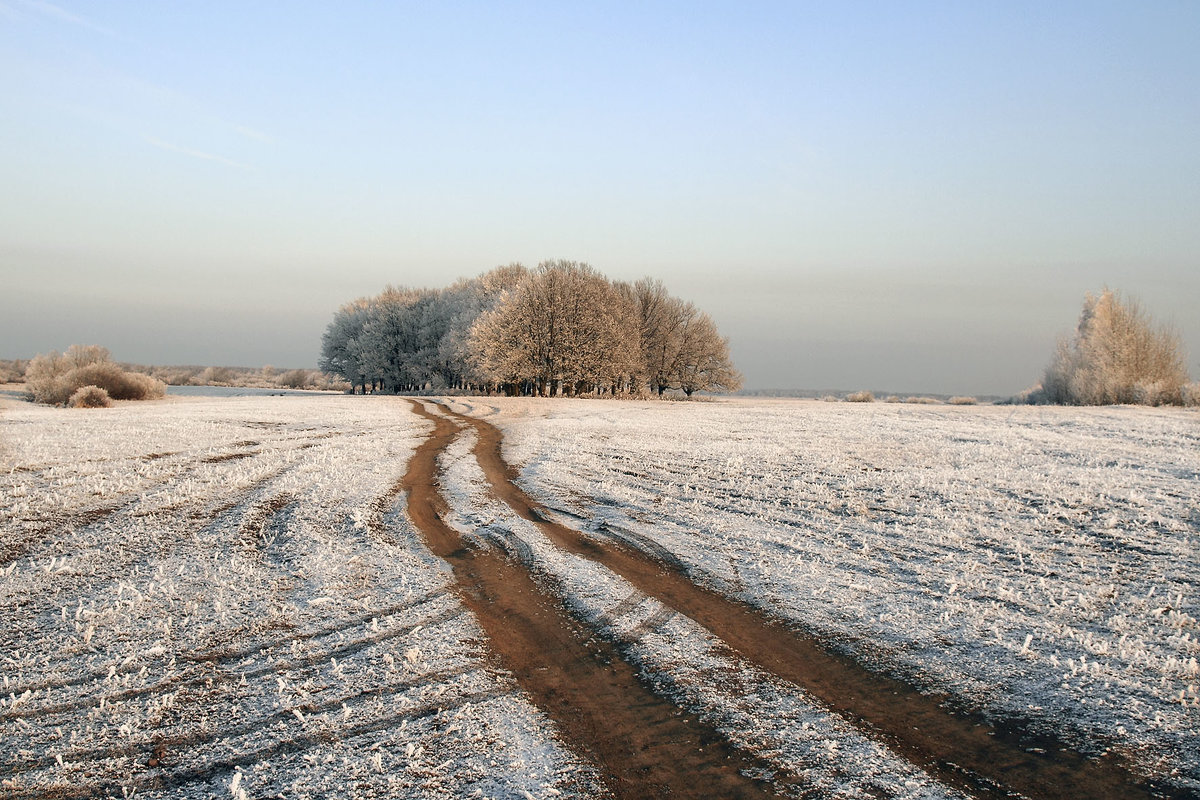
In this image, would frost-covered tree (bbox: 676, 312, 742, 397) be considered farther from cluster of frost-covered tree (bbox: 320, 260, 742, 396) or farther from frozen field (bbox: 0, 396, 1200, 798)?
frozen field (bbox: 0, 396, 1200, 798)

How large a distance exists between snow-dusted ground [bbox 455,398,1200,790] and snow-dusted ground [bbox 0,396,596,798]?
198cm

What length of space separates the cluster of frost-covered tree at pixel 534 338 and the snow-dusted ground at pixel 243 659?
40.8 metres

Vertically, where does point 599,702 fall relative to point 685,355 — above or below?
below

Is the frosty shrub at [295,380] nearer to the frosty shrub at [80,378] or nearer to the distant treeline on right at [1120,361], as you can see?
the frosty shrub at [80,378]

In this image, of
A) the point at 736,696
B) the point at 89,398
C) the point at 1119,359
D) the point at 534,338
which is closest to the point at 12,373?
the point at 89,398

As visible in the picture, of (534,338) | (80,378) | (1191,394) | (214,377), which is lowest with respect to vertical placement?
(80,378)

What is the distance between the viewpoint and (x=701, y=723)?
4359 mm

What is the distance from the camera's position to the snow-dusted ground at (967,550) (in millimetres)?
4980

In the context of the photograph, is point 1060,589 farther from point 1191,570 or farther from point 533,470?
point 533,470

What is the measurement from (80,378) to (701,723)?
48.2 meters

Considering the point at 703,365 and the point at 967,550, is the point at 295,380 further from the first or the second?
the point at 967,550

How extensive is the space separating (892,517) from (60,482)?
47.4ft

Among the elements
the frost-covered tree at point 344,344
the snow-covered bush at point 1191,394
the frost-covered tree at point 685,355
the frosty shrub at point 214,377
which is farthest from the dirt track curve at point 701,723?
the frosty shrub at point 214,377

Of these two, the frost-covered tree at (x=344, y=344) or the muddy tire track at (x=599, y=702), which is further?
the frost-covered tree at (x=344, y=344)
